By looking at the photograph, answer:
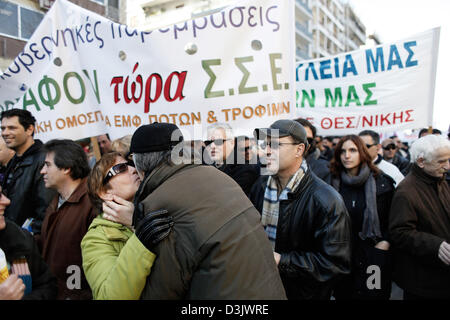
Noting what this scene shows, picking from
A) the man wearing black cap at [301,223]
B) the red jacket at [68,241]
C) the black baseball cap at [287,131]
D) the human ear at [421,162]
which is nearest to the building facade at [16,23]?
the red jacket at [68,241]

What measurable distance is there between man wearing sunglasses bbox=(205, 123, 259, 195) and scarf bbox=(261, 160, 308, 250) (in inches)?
28.0

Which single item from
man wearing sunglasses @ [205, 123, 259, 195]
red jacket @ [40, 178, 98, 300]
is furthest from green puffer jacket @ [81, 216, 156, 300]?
man wearing sunglasses @ [205, 123, 259, 195]

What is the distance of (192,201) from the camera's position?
1.18 meters

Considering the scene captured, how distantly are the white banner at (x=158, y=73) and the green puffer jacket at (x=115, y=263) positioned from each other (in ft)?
3.79

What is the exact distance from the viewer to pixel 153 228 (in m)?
1.11

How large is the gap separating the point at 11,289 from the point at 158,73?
208cm

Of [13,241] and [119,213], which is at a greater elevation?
[119,213]

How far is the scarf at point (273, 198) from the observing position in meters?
2.01

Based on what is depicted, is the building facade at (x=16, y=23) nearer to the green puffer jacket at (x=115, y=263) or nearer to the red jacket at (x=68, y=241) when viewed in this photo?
the red jacket at (x=68, y=241)

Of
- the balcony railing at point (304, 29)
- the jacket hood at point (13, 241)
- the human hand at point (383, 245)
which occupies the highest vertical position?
the balcony railing at point (304, 29)

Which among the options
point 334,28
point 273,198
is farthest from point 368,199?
point 334,28

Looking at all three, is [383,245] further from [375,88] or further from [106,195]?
[375,88]
